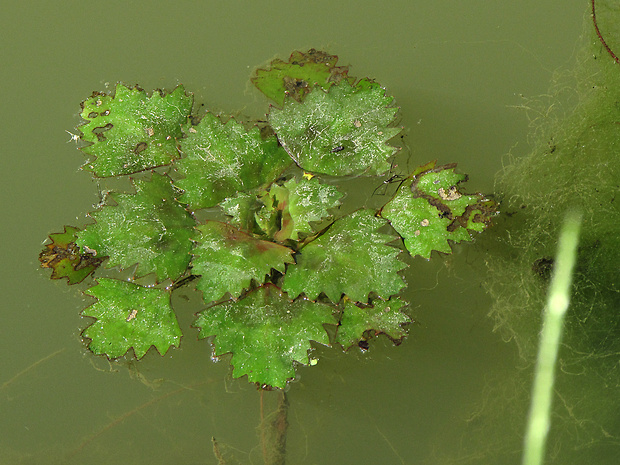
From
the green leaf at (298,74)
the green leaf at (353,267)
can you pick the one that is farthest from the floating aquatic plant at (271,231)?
the green leaf at (298,74)

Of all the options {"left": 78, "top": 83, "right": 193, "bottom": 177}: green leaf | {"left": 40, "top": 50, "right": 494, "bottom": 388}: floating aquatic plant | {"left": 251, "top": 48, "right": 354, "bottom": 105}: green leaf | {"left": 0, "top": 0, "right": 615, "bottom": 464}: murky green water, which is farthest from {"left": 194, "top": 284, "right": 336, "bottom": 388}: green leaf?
{"left": 251, "top": 48, "right": 354, "bottom": 105}: green leaf

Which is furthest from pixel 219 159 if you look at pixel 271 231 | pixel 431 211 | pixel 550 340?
pixel 550 340

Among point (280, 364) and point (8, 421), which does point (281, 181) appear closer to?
point (280, 364)

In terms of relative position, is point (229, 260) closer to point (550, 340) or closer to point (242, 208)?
point (242, 208)

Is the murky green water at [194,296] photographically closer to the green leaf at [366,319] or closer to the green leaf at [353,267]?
the green leaf at [366,319]

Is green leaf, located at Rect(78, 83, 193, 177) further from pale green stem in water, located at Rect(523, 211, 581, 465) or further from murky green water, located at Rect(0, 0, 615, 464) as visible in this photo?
pale green stem in water, located at Rect(523, 211, 581, 465)
